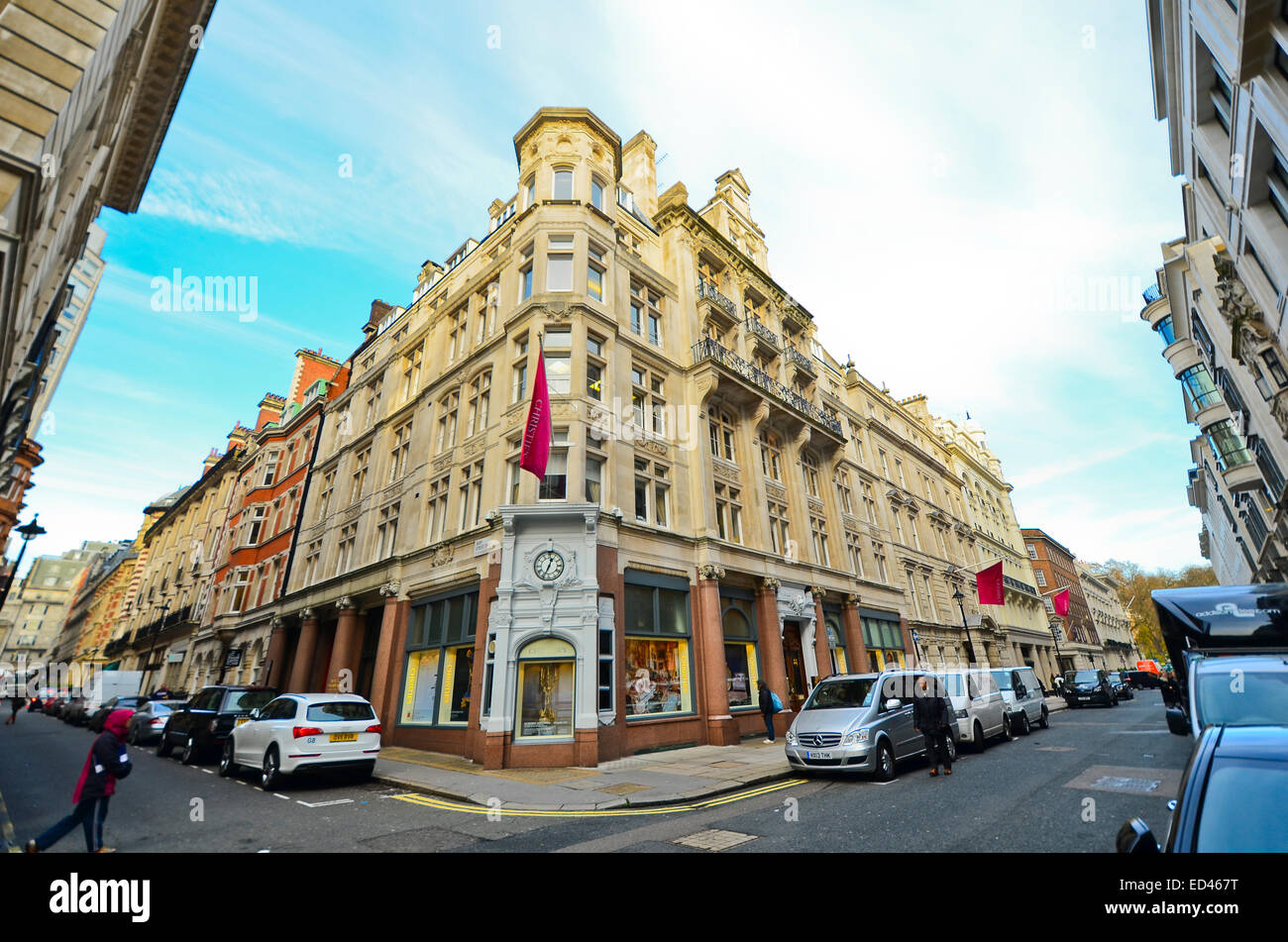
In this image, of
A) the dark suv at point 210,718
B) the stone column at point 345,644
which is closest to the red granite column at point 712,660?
the dark suv at point 210,718

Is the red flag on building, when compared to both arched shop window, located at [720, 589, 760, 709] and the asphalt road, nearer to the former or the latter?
arched shop window, located at [720, 589, 760, 709]

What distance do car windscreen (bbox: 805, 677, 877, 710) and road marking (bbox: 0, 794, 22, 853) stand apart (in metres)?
12.6

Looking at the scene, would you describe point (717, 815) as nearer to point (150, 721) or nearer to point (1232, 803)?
point (1232, 803)

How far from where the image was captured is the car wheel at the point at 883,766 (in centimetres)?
1088

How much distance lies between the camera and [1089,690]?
3014cm

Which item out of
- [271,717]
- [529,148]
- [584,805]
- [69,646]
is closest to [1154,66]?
[529,148]

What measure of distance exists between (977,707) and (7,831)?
19.1 metres

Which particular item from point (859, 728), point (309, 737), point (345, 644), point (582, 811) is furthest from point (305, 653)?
point (859, 728)

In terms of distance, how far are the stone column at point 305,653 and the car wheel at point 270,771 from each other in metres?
14.2

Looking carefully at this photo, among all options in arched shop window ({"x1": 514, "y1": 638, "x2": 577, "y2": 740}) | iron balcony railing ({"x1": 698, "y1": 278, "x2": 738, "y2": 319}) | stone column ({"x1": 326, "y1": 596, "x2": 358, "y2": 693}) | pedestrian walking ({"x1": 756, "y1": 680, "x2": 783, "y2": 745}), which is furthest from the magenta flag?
stone column ({"x1": 326, "y1": 596, "x2": 358, "y2": 693})

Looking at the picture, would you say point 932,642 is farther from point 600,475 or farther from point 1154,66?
point 1154,66

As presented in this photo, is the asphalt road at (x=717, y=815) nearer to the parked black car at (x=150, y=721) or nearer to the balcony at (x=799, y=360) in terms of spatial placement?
the parked black car at (x=150, y=721)

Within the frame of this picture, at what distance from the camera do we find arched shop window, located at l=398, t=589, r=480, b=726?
55.9 ft

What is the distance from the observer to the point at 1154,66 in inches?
781
